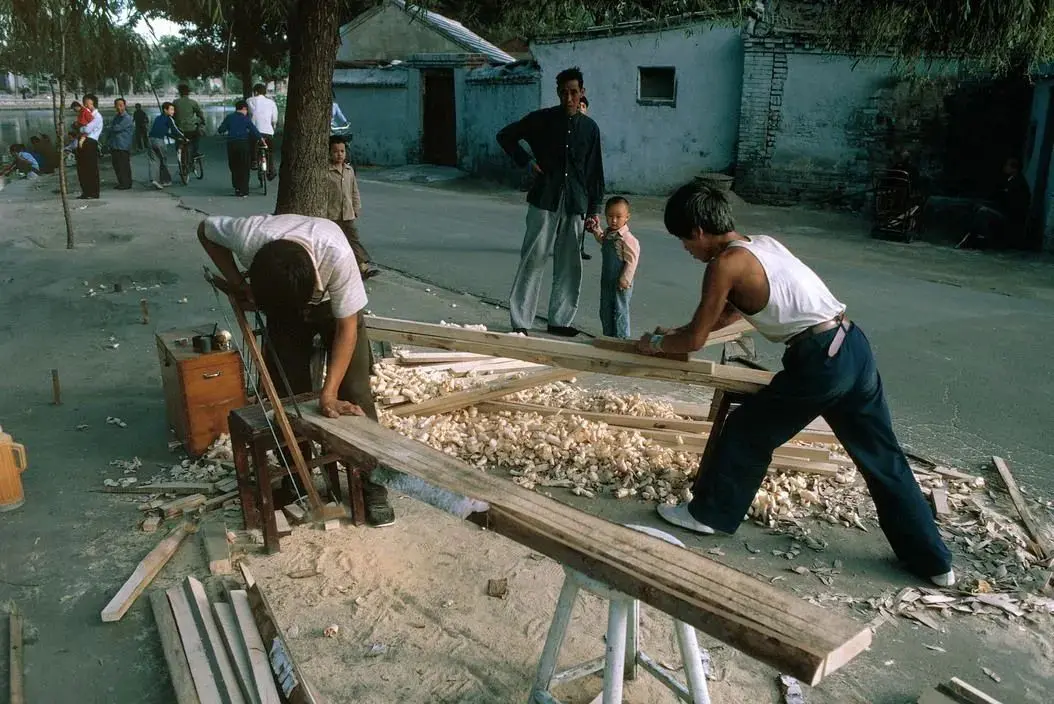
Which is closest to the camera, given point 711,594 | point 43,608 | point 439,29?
point 711,594

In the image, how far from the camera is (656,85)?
17.9 metres

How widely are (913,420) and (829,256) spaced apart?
6537 mm

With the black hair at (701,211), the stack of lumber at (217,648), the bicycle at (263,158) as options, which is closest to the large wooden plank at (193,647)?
the stack of lumber at (217,648)

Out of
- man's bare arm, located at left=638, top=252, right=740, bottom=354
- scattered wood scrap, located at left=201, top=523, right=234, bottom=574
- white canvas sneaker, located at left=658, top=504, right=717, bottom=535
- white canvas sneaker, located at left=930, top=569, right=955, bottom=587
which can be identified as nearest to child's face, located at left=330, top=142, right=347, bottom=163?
scattered wood scrap, located at left=201, top=523, right=234, bottom=574

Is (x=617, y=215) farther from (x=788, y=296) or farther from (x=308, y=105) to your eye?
(x=788, y=296)

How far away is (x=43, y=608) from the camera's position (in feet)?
11.8

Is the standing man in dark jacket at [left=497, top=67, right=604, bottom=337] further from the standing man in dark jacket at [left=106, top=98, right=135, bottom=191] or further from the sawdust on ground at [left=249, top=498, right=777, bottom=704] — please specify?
the standing man in dark jacket at [left=106, top=98, right=135, bottom=191]

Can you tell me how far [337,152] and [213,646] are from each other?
248 inches

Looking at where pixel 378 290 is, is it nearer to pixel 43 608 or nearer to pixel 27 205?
pixel 43 608

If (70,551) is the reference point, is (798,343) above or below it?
above

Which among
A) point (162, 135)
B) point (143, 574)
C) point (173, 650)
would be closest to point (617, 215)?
point (143, 574)

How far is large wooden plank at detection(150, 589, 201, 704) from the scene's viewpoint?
3.01m

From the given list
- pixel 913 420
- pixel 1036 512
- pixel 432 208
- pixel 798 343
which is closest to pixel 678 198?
pixel 798 343

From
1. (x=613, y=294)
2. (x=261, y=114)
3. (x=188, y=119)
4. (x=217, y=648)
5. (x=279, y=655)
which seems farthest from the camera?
(x=188, y=119)
